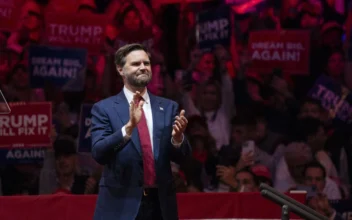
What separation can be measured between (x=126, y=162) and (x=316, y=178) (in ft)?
11.5

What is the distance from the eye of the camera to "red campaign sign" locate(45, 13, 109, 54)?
8.23m

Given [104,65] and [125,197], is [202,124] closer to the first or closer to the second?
[104,65]

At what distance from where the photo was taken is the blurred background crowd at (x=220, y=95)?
25.1 ft

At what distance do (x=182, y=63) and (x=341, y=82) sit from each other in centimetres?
152

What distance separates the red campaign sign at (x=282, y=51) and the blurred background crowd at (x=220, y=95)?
0.25 feet

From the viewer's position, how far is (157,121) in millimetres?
4621

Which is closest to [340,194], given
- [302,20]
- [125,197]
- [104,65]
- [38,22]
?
[302,20]

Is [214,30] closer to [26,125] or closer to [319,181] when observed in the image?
[319,181]

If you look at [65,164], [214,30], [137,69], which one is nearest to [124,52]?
[137,69]

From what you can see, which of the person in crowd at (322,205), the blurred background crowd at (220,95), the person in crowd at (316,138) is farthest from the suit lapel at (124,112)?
the person in crowd at (316,138)

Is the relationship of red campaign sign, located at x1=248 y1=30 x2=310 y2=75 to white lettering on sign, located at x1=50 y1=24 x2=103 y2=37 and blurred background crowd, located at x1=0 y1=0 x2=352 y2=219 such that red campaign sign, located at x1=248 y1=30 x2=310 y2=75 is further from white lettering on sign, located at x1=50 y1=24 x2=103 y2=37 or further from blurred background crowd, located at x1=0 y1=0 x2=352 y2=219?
white lettering on sign, located at x1=50 y1=24 x2=103 y2=37

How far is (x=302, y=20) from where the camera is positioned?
28.5 ft

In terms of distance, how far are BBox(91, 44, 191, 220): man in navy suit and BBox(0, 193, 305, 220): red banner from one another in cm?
114

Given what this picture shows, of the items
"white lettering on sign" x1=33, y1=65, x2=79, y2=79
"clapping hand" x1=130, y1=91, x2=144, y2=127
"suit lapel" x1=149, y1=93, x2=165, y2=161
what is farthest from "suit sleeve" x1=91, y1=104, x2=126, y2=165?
"white lettering on sign" x1=33, y1=65, x2=79, y2=79
